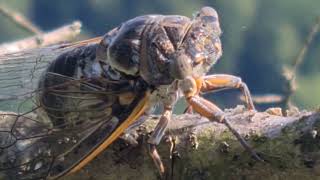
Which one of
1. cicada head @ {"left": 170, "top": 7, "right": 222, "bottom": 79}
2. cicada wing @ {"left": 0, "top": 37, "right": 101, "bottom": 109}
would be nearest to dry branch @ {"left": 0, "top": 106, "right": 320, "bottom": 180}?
cicada head @ {"left": 170, "top": 7, "right": 222, "bottom": 79}

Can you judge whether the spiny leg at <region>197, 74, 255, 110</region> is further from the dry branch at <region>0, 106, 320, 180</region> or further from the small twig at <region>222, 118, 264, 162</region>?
the small twig at <region>222, 118, 264, 162</region>

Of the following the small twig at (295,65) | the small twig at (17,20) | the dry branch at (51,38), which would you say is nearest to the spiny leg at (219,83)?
the small twig at (295,65)

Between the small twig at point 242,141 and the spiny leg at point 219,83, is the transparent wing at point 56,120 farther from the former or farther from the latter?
the small twig at point 242,141

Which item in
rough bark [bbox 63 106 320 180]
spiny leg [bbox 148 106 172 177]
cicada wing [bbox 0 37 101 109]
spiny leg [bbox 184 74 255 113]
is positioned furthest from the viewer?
cicada wing [bbox 0 37 101 109]

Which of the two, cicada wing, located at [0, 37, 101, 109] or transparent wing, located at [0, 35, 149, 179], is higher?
cicada wing, located at [0, 37, 101, 109]

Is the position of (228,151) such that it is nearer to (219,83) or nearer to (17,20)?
(219,83)

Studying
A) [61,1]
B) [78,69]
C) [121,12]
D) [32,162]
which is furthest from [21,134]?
[61,1]
